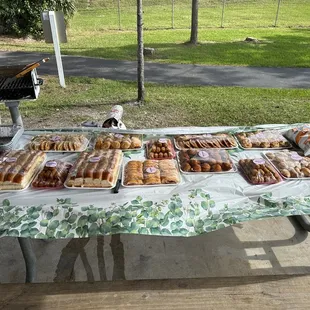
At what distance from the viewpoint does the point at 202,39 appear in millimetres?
12938

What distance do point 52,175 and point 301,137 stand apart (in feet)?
5.73

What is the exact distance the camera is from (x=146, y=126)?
5.29 m

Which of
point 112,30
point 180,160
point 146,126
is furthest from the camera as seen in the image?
point 112,30

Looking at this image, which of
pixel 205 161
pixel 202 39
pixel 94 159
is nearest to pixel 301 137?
pixel 205 161

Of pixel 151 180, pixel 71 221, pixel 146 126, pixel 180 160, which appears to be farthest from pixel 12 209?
pixel 146 126

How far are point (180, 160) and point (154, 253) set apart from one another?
0.96 metres

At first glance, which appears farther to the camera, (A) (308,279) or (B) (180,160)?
(B) (180,160)

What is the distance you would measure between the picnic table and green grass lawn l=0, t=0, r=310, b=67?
26.6 ft

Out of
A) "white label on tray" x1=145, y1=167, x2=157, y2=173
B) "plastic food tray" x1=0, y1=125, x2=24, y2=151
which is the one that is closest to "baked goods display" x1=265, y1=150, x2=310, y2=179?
"white label on tray" x1=145, y1=167, x2=157, y2=173

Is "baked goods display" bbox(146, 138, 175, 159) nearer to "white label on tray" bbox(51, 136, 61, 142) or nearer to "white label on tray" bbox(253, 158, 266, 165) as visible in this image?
"white label on tray" bbox(253, 158, 266, 165)

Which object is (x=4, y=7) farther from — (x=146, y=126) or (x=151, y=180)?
(x=151, y=180)

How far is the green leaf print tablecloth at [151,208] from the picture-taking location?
5.41 feet

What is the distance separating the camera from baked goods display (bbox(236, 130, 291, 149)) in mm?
2363

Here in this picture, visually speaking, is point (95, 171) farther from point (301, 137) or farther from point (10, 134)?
point (301, 137)
